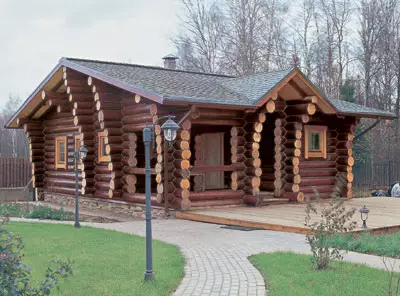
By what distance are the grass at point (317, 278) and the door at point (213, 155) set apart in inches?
397

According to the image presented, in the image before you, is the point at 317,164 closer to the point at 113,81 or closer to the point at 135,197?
the point at 135,197

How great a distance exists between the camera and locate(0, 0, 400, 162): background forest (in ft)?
99.3

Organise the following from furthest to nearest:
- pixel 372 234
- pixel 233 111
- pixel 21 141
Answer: pixel 21 141 → pixel 233 111 → pixel 372 234

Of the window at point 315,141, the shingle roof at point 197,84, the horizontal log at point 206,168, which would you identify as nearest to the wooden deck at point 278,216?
the horizontal log at point 206,168

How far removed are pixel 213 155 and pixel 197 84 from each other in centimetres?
346

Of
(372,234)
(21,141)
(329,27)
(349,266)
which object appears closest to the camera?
(349,266)

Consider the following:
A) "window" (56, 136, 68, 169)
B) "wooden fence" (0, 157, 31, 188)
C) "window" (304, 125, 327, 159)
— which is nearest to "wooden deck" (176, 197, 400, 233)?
"window" (304, 125, 327, 159)

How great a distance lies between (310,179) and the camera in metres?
16.6

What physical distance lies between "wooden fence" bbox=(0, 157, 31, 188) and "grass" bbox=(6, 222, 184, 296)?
1240 cm

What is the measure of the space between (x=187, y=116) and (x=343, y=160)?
262 inches

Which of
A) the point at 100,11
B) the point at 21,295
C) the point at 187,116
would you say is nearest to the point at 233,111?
the point at 187,116

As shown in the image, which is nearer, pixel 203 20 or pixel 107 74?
pixel 107 74

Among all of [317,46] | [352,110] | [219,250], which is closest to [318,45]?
[317,46]

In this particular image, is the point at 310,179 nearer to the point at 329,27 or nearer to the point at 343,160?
the point at 343,160
